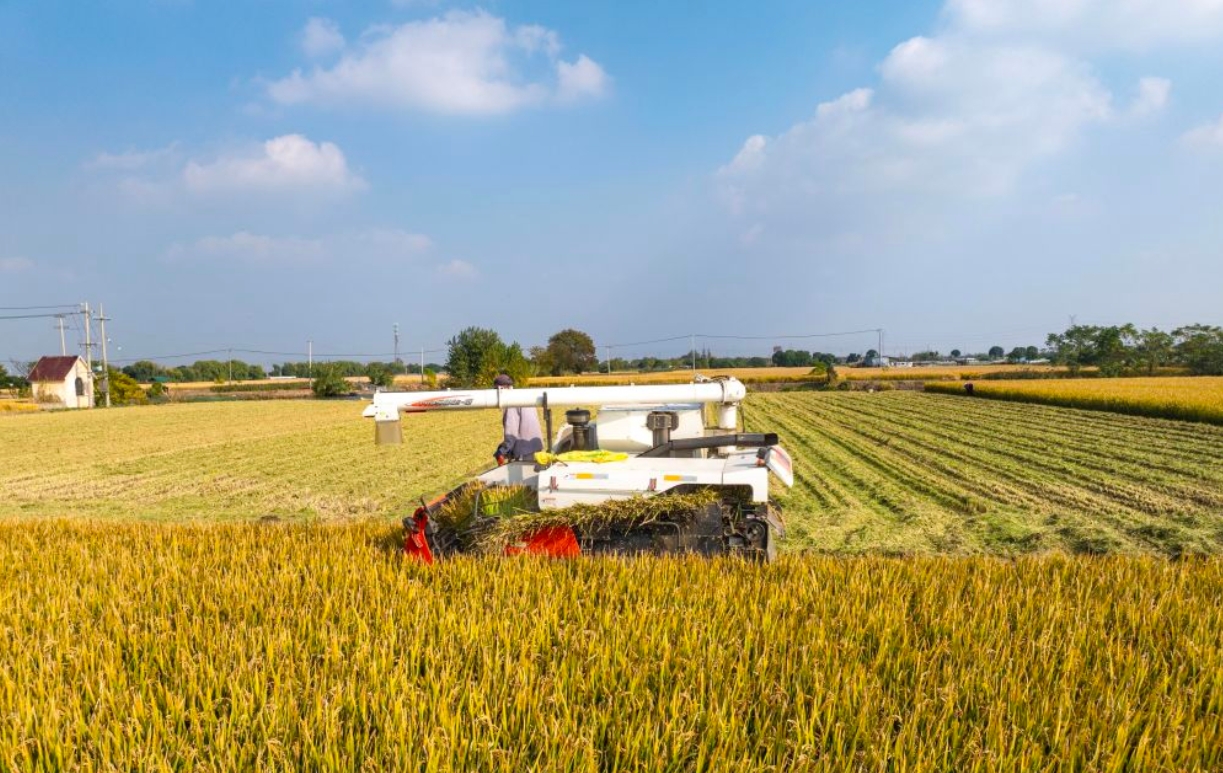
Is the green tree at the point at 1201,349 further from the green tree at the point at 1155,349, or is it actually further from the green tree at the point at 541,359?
the green tree at the point at 541,359

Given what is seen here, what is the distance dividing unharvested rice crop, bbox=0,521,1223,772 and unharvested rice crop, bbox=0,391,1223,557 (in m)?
3.95

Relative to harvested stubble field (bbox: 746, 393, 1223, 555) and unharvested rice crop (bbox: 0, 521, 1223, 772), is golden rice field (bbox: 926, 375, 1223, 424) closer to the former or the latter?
harvested stubble field (bbox: 746, 393, 1223, 555)

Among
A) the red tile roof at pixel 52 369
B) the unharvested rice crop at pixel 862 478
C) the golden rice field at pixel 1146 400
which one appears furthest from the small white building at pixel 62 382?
the golden rice field at pixel 1146 400

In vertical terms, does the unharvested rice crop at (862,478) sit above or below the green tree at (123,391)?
below

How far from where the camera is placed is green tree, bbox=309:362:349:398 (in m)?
59.9

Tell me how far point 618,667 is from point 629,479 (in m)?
1.51

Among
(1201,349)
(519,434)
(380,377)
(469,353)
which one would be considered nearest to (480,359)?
(469,353)

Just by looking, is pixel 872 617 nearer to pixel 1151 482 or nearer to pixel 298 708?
pixel 298 708

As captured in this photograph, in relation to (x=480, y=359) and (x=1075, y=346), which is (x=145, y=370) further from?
(x=1075, y=346)

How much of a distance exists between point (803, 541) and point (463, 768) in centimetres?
651

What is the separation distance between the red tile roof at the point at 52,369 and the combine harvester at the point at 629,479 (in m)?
70.1

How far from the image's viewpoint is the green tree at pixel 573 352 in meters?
88.8

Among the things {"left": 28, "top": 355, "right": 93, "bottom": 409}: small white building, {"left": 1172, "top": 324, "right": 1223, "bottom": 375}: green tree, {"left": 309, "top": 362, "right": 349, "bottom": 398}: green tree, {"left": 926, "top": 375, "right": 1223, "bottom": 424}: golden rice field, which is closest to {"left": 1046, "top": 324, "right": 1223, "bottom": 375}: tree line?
{"left": 1172, "top": 324, "right": 1223, "bottom": 375}: green tree

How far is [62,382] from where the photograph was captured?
194 ft
